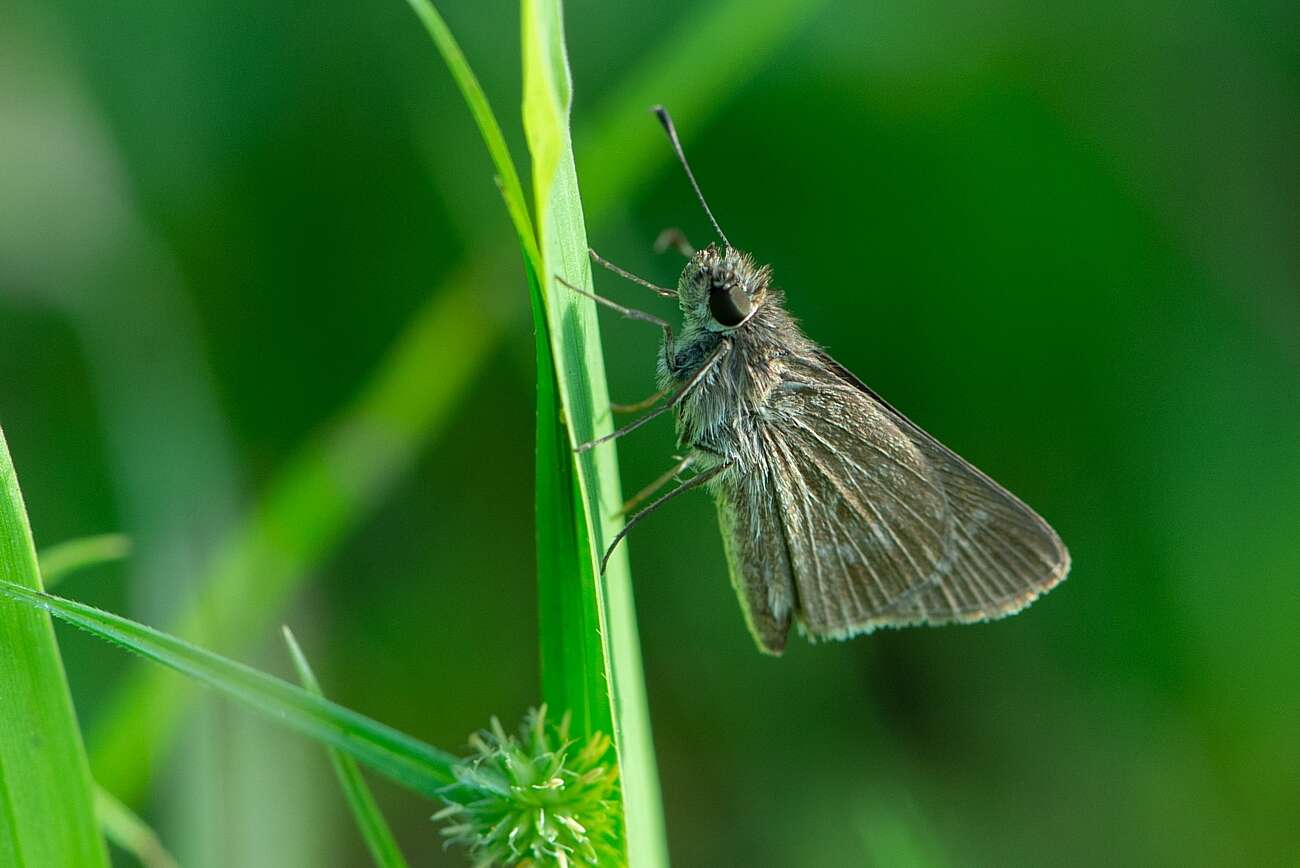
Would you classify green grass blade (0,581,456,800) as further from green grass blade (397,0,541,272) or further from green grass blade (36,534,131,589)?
green grass blade (397,0,541,272)

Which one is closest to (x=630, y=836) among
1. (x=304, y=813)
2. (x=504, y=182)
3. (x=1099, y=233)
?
(x=504, y=182)

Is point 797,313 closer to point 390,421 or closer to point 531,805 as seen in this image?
point 390,421

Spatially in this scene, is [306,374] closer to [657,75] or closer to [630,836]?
[657,75]

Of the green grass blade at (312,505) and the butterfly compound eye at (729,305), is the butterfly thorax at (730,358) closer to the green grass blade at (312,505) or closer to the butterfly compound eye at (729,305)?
the butterfly compound eye at (729,305)

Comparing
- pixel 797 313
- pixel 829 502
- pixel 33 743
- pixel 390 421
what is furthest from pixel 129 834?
pixel 797 313

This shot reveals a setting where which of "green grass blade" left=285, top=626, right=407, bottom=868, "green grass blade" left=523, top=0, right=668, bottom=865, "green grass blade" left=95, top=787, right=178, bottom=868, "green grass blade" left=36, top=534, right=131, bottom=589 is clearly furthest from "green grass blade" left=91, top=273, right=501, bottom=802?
"green grass blade" left=523, top=0, right=668, bottom=865

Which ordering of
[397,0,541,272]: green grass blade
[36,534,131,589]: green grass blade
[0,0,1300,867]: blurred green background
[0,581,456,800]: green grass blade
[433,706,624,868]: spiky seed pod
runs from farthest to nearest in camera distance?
[0,0,1300,867]: blurred green background
[36,534,131,589]: green grass blade
[433,706,624,868]: spiky seed pod
[0,581,456,800]: green grass blade
[397,0,541,272]: green grass blade

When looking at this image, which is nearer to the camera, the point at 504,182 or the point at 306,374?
the point at 504,182
